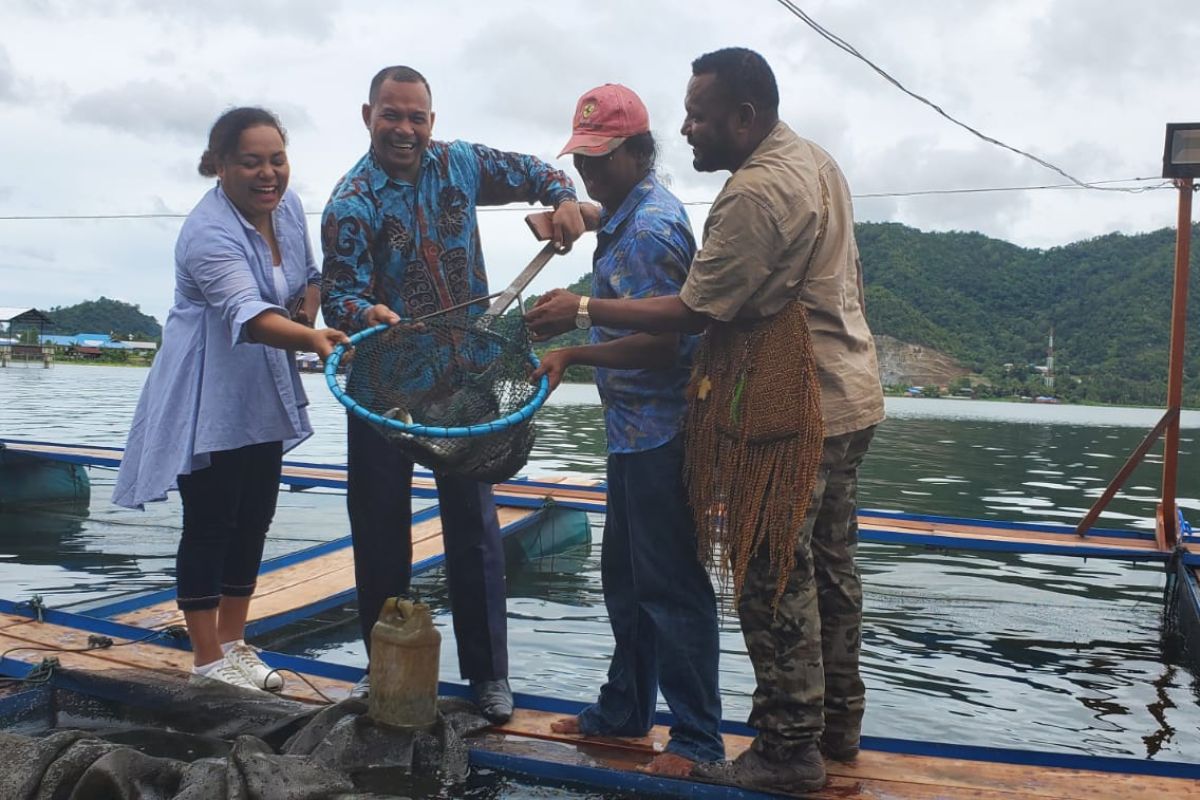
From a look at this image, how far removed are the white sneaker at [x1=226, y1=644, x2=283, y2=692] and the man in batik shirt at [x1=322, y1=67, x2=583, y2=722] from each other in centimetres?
40

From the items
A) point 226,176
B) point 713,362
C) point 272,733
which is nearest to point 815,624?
point 713,362

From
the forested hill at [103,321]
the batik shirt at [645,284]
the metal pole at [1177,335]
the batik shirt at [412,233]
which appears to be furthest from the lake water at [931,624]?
the forested hill at [103,321]

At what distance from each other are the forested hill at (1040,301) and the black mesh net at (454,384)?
234 ft

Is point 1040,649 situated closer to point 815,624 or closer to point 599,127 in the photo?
point 815,624

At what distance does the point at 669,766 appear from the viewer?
3047 millimetres

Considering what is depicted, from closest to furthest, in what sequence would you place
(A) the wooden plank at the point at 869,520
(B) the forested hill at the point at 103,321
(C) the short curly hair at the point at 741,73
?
1. (C) the short curly hair at the point at 741,73
2. (A) the wooden plank at the point at 869,520
3. (B) the forested hill at the point at 103,321

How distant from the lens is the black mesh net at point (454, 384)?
3129 millimetres

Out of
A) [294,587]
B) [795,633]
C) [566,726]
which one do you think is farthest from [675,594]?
[294,587]

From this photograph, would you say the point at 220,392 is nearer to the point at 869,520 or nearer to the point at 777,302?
the point at 777,302

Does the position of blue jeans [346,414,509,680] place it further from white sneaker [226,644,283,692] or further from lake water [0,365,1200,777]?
lake water [0,365,1200,777]

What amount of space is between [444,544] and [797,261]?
1.66 meters

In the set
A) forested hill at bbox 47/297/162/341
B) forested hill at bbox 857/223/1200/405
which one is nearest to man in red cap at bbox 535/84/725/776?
forested hill at bbox 857/223/1200/405

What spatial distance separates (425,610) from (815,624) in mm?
1229

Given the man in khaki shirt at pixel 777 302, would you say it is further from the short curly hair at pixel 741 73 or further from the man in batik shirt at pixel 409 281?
the man in batik shirt at pixel 409 281
